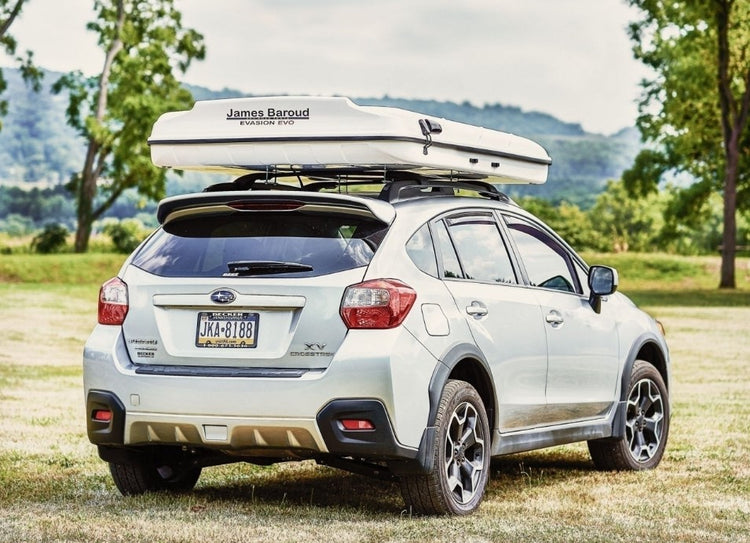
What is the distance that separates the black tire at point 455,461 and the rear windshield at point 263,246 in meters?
0.91

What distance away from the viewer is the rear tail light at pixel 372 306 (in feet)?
24.1

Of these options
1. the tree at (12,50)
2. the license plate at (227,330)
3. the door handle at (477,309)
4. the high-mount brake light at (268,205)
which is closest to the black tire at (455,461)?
the door handle at (477,309)

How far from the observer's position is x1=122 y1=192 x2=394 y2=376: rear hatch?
7.42 meters

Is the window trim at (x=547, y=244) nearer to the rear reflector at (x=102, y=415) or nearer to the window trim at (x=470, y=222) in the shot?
the window trim at (x=470, y=222)

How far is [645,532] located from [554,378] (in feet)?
5.53

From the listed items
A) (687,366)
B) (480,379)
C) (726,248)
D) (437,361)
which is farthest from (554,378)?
(726,248)

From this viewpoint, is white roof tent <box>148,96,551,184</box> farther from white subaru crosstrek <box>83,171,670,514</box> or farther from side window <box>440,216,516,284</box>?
side window <box>440,216,516,284</box>

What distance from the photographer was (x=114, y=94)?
179 feet

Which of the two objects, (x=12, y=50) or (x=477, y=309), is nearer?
(x=477, y=309)

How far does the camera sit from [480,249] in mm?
8625

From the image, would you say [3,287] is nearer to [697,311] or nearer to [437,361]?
[697,311]

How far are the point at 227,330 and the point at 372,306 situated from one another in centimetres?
78

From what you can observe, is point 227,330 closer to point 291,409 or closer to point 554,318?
point 291,409

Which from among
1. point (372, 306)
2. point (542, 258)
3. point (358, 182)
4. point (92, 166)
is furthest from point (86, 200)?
point (372, 306)
